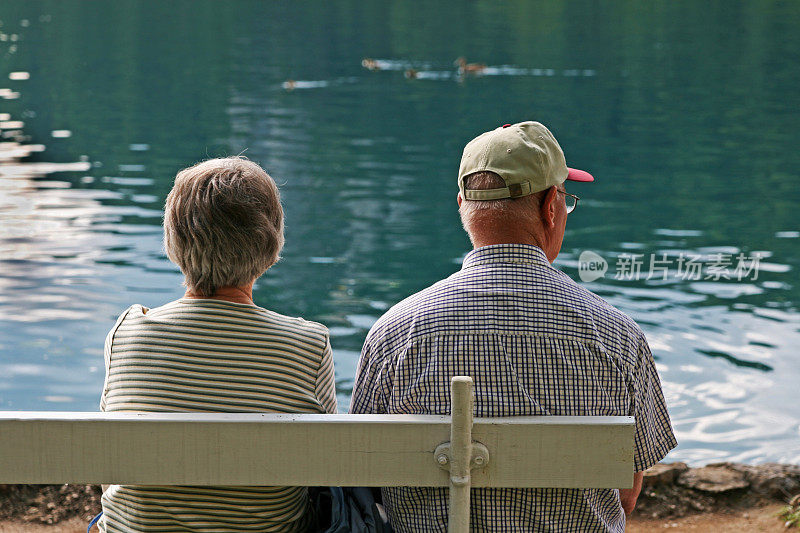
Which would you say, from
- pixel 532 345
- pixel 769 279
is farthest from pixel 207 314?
pixel 769 279

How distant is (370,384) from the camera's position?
2098 millimetres

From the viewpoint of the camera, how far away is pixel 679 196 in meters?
11.2

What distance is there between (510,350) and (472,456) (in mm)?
266

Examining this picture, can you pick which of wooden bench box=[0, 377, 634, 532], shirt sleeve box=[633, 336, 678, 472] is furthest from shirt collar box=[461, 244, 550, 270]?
wooden bench box=[0, 377, 634, 532]

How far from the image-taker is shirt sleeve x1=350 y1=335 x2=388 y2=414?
2.06 metres

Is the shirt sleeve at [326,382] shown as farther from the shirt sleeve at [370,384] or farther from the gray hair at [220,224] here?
the gray hair at [220,224]

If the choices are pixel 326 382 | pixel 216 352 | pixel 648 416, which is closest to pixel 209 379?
pixel 216 352

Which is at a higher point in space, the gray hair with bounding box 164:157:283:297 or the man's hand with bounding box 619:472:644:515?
the gray hair with bounding box 164:157:283:297

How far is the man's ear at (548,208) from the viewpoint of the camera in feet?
7.08

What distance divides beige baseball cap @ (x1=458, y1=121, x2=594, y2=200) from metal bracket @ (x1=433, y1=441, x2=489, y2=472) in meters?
0.58

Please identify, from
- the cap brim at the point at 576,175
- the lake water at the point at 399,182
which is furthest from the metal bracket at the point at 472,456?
the lake water at the point at 399,182

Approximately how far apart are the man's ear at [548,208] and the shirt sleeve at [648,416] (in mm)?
323

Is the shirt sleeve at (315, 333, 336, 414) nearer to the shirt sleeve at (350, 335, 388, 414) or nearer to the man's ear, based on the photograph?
the shirt sleeve at (350, 335, 388, 414)

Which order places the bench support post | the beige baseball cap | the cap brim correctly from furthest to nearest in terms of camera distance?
1. the cap brim
2. the beige baseball cap
3. the bench support post
